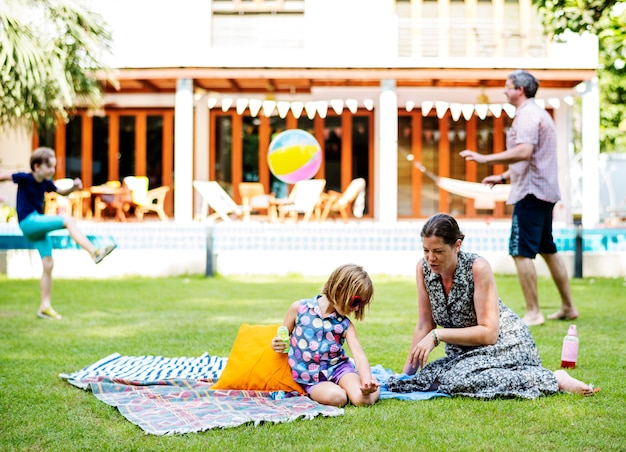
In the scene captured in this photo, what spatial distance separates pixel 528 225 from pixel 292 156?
508cm

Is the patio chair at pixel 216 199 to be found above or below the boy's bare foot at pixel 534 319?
above

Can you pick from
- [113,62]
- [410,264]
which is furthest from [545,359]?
[113,62]

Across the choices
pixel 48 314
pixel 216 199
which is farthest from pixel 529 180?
pixel 216 199

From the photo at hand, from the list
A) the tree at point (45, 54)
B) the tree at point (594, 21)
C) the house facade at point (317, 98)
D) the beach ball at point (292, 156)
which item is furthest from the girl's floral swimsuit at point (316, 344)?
the house facade at point (317, 98)

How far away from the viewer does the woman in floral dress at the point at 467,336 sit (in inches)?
155

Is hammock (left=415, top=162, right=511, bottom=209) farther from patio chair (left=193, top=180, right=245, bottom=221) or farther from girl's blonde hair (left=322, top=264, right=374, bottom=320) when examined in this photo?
A: girl's blonde hair (left=322, top=264, right=374, bottom=320)

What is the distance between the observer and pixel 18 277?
37.3 feet

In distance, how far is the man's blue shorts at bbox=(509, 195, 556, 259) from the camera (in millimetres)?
6465

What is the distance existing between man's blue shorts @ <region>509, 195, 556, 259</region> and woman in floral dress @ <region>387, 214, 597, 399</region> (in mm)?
2303

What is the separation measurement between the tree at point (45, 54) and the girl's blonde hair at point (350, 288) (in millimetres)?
6900

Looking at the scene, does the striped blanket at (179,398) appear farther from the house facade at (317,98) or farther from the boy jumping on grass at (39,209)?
the house facade at (317,98)

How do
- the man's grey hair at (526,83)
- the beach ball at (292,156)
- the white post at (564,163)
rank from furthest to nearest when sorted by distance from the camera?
1. the white post at (564,163)
2. the beach ball at (292,156)
3. the man's grey hair at (526,83)

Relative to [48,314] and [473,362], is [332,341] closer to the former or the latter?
[473,362]

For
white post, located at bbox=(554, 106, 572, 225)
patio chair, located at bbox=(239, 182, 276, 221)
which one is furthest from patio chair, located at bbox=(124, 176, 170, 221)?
white post, located at bbox=(554, 106, 572, 225)
